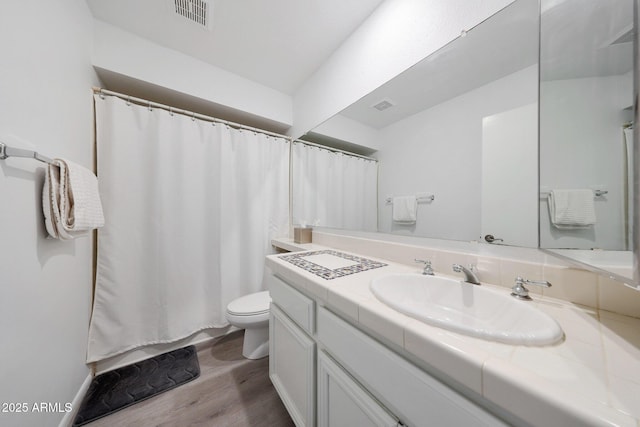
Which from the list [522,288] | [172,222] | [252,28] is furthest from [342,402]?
[252,28]

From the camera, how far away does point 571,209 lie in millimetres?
610

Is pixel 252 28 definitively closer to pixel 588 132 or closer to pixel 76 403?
pixel 588 132

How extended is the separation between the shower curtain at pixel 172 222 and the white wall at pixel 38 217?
7.4 inches

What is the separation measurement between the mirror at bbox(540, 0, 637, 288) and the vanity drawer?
81cm

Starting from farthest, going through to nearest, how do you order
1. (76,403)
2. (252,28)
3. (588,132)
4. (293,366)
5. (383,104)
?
(252,28) < (383,104) < (76,403) < (293,366) < (588,132)

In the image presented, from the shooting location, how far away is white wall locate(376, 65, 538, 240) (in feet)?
2.62

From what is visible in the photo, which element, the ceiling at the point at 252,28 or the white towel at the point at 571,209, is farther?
the ceiling at the point at 252,28

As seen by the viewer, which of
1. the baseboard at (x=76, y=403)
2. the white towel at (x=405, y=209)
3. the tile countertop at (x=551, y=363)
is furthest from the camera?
the white towel at (x=405, y=209)

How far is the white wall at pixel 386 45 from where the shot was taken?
2.90ft

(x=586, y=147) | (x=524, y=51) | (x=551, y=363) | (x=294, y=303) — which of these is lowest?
(x=294, y=303)

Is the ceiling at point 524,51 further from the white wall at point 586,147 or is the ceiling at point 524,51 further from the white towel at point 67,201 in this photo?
the white towel at point 67,201

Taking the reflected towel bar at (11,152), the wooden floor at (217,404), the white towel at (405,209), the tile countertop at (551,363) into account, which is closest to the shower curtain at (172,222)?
the wooden floor at (217,404)

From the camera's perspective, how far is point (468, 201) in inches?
35.1

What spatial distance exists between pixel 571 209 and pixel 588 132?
22cm
